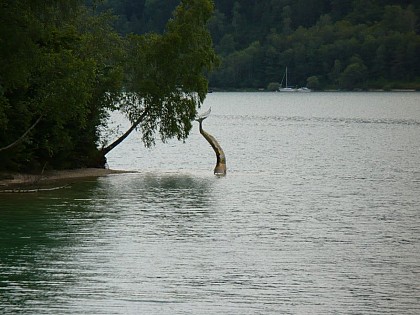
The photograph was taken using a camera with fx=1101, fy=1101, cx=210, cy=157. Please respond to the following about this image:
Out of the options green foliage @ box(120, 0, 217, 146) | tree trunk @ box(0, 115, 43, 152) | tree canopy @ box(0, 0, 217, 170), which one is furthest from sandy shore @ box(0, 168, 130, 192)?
green foliage @ box(120, 0, 217, 146)

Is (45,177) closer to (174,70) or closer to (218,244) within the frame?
(174,70)

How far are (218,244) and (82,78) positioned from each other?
12007mm

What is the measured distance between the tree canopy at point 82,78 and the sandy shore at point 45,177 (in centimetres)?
43

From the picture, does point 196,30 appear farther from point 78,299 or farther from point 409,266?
point 78,299

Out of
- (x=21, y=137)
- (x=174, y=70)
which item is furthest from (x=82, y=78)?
(x=174, y=70)

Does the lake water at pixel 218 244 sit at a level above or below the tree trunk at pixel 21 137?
below

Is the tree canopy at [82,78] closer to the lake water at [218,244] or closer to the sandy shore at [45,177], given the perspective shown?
the sandy shore at [45,177]

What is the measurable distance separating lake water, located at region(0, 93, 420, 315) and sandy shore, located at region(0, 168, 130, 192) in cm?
95

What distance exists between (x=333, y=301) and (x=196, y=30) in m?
28.8

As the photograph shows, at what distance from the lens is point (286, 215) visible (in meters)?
35.2

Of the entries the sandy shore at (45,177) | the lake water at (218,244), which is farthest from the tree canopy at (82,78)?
the lake water at (218,244)

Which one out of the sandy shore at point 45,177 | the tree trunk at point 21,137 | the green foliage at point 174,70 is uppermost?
the green foliage at point 174,70

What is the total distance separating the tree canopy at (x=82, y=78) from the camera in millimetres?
36219

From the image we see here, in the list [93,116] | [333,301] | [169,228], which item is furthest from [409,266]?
[93,116]
